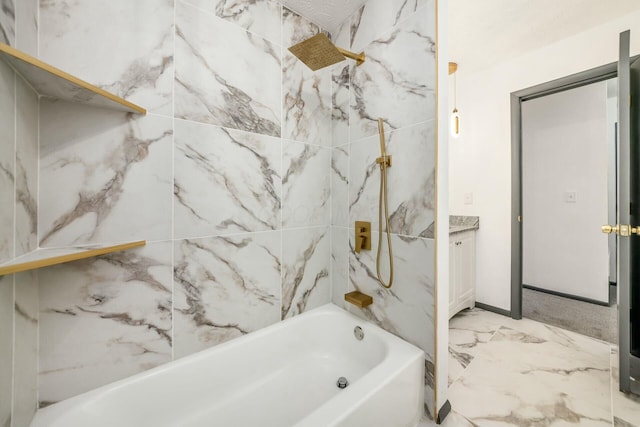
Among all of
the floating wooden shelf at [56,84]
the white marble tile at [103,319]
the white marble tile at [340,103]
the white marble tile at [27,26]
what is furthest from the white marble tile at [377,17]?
the white marble tile at [103,319]

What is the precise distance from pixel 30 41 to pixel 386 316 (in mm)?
1929

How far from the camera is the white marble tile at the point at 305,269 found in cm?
157

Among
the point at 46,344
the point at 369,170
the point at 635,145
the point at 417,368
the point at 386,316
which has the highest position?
the point at 635,145

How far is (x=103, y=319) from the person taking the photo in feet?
3.33

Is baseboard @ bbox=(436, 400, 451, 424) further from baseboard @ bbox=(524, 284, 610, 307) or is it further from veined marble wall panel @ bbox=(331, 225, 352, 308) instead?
baseboard @ bbox=(524, 284, 610, 307)

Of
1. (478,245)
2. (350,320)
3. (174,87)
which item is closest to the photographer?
(174,87)

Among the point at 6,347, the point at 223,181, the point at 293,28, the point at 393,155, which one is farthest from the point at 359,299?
the point at 293,28

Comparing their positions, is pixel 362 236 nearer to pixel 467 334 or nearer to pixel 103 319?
pixel 103 319

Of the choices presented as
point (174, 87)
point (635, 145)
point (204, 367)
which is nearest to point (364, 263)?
point (204, 367)

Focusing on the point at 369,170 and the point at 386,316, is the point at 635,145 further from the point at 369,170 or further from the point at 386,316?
the point at 386,316

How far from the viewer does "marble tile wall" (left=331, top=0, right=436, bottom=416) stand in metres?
1.23

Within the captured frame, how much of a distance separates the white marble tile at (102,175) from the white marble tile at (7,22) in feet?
0.69

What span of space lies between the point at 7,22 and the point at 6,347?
3.19ft

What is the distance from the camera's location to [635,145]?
1443 millimetres
